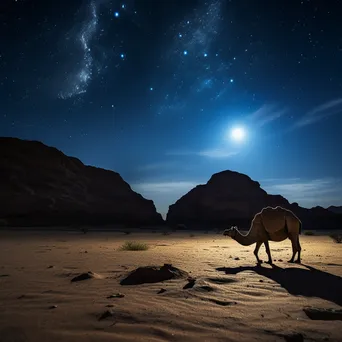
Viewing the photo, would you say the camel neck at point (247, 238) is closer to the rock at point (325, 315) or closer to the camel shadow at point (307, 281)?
the camel shadow at point (307, 281)

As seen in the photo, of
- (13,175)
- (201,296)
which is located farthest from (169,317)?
(13,175)

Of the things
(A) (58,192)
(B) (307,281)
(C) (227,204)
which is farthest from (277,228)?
(C) (227,204)

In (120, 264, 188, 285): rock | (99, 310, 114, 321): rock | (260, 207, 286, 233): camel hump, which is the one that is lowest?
(99, 310, 114, 321): rock

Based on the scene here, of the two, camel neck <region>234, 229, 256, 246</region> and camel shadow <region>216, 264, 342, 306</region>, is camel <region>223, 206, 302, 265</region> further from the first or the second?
camel shadow <region>216, 264, 342, 306</region>

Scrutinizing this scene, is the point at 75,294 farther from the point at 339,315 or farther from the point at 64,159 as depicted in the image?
the point at 64,159

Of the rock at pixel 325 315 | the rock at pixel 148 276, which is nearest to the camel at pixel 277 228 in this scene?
the rock at pixel 148 276

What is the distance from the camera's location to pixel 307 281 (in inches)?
219

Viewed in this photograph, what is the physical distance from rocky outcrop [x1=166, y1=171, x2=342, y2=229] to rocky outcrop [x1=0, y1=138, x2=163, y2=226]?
15.4m

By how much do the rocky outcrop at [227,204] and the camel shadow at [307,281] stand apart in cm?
7735

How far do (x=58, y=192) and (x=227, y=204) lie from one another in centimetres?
5453

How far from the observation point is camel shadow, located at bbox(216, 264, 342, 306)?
15.2ft

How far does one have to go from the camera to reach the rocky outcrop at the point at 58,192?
4941 centimetres

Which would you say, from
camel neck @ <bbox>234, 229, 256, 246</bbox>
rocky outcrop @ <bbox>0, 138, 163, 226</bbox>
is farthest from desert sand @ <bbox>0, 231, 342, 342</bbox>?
rocky outcrop @ <bbox>0, 138, 163, 226</bbox>

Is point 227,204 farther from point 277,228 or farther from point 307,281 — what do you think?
point 307,281
